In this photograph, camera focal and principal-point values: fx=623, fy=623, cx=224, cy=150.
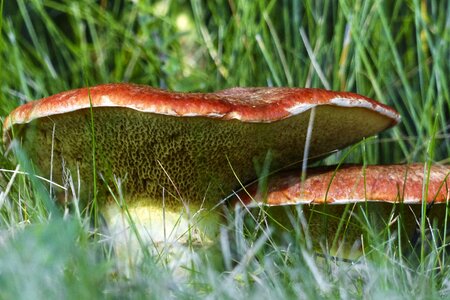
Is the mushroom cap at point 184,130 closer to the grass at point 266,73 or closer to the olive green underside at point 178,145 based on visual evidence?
the olive green underside at point 178,145

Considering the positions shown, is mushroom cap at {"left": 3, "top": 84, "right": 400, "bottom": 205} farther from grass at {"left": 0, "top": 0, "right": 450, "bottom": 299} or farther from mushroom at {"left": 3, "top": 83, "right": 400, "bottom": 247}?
grass at {"left": 0, "top": 0, "right": 450, "bottom": 299}

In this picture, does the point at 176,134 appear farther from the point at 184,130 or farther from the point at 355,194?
the point at 355,194

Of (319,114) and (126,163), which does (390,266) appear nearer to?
(319,114)

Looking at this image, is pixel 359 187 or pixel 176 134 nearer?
pixel 176 134

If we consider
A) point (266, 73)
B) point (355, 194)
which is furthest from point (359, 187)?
point (266, 73)

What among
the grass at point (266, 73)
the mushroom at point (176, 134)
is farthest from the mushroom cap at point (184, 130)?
the grass at point (266, 73)

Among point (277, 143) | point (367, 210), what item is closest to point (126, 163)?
point (277, 143)
